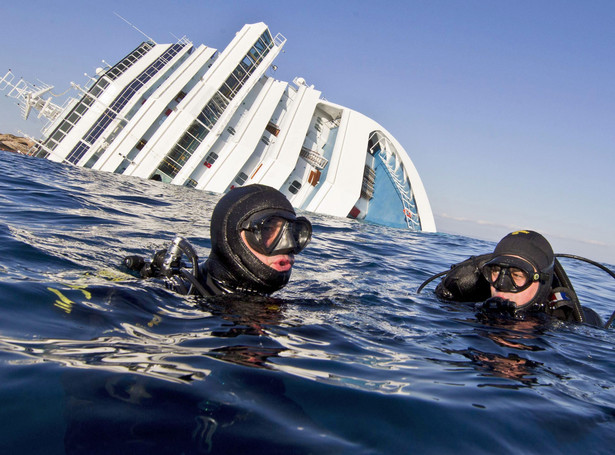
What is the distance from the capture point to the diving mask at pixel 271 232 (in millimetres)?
2973

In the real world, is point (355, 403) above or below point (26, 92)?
below

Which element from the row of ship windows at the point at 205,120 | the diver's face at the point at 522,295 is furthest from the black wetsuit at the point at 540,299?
the row of ship windows at the point at 205,120

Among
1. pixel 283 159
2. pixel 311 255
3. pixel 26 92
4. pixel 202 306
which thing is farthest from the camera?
pixel 26 92

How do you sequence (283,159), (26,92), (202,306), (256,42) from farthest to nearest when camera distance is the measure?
(26,92) < (256,42) < (283,159) < (202,306)

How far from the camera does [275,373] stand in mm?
1929

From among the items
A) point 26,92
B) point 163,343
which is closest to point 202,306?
point 163,343

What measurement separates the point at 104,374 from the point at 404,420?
115 cm

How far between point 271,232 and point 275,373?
130 centimetres

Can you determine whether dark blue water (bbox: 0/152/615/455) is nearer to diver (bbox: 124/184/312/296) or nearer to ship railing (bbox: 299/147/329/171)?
diver (bbox: 124/184/312/296)

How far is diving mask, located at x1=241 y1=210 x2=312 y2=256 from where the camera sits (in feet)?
9.75

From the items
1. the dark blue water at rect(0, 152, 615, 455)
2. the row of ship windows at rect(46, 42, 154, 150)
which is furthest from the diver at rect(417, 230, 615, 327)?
the row of ship windows at rect(46, 42, 154, 150)

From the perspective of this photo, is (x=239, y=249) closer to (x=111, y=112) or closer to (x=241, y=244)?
(x=241, y=244)

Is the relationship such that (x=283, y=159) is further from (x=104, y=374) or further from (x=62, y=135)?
(x=104, y=374)

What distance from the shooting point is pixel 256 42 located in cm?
1878
